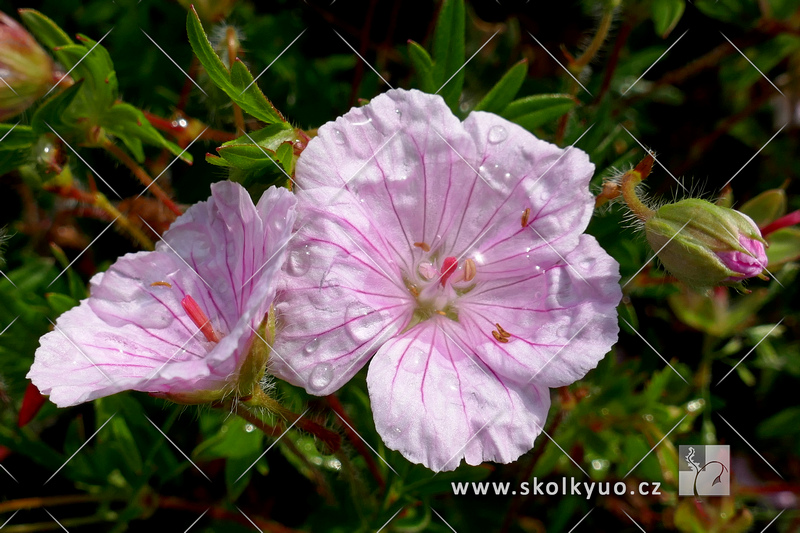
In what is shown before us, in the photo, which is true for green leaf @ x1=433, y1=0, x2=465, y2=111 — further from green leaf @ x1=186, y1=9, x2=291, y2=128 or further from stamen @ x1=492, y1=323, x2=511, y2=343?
stamen @ x1=492, y1=323, x2=511, y2=343

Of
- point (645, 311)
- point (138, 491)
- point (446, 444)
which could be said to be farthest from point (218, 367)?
point (645, 311)

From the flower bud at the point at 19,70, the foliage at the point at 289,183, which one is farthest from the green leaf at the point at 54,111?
the flower bud at the point at 19,70

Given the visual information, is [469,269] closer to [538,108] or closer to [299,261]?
[299,261]

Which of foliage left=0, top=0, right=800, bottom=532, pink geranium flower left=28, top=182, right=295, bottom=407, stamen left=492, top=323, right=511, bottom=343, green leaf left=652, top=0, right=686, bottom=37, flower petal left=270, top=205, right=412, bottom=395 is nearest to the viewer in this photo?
pink geranium flower left=28, top=182, right=295, bottom=407

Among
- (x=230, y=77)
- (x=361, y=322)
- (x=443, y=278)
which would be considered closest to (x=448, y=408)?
(x=361, y=322)

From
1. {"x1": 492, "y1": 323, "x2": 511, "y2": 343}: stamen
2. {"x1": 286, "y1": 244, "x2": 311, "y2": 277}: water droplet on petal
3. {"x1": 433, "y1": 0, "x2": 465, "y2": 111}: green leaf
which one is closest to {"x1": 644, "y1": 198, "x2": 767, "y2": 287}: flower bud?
{"x1": 492, "y1": 323, "x2": 511, "y2": 343}: stamen

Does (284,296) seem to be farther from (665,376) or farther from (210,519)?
(665,376)

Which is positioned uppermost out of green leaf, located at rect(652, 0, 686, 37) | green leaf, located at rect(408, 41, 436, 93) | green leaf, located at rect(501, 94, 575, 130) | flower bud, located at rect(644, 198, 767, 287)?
green leaf, located at rect(652, 0, 686, 37)
